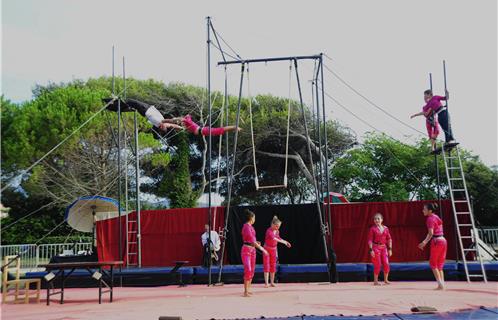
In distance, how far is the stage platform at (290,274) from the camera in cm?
938

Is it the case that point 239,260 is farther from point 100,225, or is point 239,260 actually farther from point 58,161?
point 58,161

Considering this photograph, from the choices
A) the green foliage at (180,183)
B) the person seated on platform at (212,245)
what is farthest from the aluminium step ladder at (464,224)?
the green foliage at (180,183)

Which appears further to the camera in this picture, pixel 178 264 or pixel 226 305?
pixel 178 264

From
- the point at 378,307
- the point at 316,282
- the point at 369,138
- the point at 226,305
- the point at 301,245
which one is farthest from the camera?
the point at 369,138

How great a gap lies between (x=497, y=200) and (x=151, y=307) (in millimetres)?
16571

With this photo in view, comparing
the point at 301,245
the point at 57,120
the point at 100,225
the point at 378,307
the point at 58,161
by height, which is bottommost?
the point at 378,307

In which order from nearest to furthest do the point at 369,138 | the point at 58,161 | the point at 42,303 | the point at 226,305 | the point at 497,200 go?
the point at 226,305
the point at 42,303
the point at 497,200
the point at 58,161
the point at 369,138

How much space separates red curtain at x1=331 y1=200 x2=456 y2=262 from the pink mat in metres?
2.53

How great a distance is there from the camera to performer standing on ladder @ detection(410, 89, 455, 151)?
30.8 ft

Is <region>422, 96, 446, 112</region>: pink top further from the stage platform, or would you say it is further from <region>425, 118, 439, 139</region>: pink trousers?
the stage platform

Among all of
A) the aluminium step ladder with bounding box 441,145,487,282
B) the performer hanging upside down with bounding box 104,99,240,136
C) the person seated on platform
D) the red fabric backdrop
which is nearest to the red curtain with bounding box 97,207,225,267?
the red fabric backdrop

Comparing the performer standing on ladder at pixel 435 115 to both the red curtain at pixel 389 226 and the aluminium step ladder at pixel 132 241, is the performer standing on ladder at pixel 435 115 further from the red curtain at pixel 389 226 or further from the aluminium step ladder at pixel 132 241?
the aluminium step ladder at pixel 132 241

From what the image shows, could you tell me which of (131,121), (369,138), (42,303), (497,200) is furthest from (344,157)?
(42,303)

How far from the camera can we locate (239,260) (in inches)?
463
